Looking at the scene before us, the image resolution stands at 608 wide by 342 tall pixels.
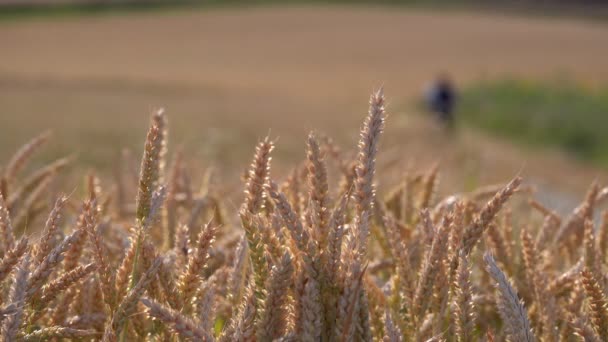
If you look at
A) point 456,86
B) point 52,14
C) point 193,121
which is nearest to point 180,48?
point 52,14

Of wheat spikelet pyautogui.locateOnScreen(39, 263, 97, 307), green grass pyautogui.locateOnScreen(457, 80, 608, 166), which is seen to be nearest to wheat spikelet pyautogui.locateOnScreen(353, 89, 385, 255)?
wheat spikelet pyautogui.locateOnScreen(39, 263, 97, 307)

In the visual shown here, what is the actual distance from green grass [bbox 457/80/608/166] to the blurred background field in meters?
0.05

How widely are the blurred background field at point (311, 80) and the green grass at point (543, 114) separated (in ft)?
0.18

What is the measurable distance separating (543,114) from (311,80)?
39.3 feet

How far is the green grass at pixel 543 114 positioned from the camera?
61.9 feet

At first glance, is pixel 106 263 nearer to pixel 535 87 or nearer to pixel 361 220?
pixel 361 220

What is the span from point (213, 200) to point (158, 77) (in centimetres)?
2716

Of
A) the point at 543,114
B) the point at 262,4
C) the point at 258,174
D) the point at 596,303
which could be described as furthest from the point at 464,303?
the point at 262,4

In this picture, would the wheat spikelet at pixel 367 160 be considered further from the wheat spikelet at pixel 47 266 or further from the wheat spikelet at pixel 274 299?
the wheat spikelet at pixel 47 266

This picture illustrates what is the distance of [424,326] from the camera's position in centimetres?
115

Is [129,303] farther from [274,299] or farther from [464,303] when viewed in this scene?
[464,303]

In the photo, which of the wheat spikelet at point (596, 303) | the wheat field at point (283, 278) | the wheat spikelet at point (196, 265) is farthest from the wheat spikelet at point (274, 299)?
the wheat spikelet at point (596, 303)

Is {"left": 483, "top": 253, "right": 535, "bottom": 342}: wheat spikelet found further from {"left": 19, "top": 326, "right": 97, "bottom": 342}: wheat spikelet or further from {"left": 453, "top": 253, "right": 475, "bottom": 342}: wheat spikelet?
{"left": 19, "top": 326, "right": 97, "bottom": 342}: wheat spikelet

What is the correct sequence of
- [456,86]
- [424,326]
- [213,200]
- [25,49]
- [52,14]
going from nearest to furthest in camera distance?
[424,326], [213,200], [456,86], [25,49], [52,14]
